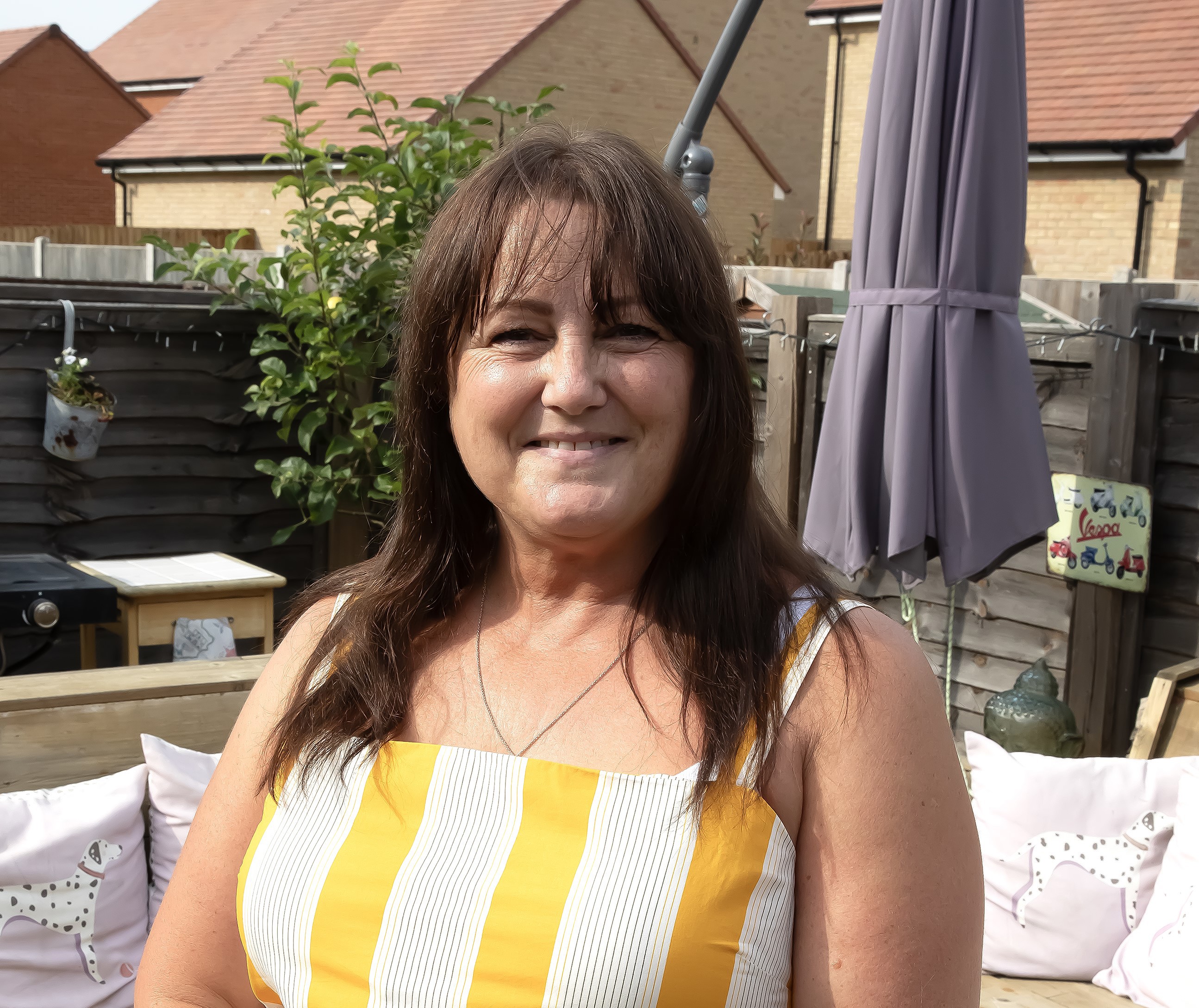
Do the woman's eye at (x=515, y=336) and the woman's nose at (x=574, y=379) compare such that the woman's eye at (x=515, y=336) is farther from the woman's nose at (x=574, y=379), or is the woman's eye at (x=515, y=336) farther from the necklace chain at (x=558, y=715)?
the necklace chain at (x=558, y=715)

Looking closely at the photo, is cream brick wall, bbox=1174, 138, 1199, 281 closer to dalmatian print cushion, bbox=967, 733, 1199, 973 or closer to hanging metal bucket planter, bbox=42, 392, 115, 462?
hanging metal bucket planter, bbox=42, 392, 115, 462

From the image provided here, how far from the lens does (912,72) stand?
3283 mm

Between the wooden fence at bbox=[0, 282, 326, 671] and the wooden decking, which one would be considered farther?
the wooden fence at bbox=[0, 282, 326, 671]

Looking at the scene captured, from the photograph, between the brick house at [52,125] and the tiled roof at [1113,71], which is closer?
the tiled roof at [1113,71]

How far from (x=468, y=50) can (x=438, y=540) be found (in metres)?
19.0

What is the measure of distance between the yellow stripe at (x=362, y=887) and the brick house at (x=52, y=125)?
3066cm

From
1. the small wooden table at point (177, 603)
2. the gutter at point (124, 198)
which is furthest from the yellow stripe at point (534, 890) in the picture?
the gutter at point (124, 198)

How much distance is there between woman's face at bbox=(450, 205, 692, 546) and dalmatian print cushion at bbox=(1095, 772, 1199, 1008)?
1.89 m

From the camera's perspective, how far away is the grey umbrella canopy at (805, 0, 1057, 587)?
320 centimetres

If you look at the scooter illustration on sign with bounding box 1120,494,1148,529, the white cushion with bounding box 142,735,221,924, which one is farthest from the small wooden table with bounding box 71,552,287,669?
the scooter illustration on sign with bounding box 1120,494,1148,529

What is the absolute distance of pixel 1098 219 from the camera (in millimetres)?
15703

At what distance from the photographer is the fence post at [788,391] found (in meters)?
4.93

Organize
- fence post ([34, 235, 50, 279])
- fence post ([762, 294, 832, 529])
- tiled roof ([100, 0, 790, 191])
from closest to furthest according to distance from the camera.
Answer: fence post ([762, 294, 832, 529]), fence post ([34, 235, 50, 279]), tiled roof ([100, 0, 790, 191])

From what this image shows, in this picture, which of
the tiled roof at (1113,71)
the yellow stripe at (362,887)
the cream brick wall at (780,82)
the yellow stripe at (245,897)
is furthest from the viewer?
the cream brick wall at (780,82)
